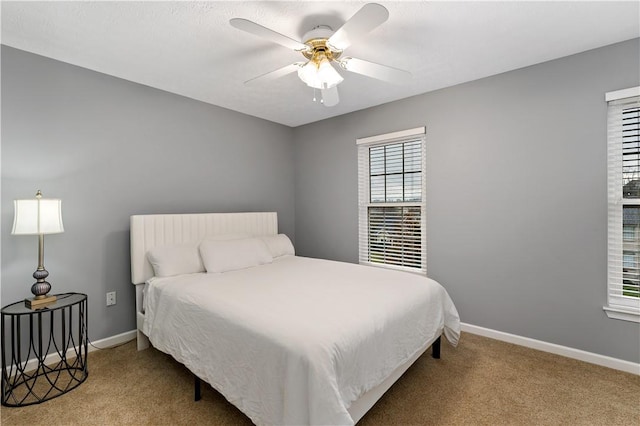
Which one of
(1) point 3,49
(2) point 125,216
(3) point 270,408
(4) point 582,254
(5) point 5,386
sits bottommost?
(5) point 5,386

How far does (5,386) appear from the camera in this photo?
1999mm

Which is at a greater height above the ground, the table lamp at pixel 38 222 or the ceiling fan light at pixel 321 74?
the ceiling fan light at pixel 321 74

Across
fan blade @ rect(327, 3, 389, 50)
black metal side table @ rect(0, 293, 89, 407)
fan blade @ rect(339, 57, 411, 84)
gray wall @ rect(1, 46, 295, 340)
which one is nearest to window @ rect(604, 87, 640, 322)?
fan blade @ rect(339, 57, 411, 84)

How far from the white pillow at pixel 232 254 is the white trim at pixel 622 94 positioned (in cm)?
323

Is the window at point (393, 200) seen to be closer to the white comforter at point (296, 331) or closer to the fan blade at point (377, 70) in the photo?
the white comforter at point (296, 331)

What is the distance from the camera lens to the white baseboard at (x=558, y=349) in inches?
88.4

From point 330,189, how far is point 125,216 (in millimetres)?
2402

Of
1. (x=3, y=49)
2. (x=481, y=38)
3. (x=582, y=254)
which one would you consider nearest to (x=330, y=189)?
(x=481, y=38)

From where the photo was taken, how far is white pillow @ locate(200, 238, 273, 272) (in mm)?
2750

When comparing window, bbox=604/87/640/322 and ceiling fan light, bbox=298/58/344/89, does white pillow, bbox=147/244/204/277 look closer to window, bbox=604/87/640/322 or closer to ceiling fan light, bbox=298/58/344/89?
ceiling fan light, bbox=298/58/344/89

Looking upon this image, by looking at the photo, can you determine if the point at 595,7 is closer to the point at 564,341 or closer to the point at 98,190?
the point at 564,341

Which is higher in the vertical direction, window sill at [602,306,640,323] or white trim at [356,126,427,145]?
white trim at [356,126,427,145]

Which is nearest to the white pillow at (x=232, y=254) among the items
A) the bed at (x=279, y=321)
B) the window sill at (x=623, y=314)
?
the bed at (x=279, y=321)

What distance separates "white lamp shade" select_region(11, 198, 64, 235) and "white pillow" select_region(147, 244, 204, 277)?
73 cm
